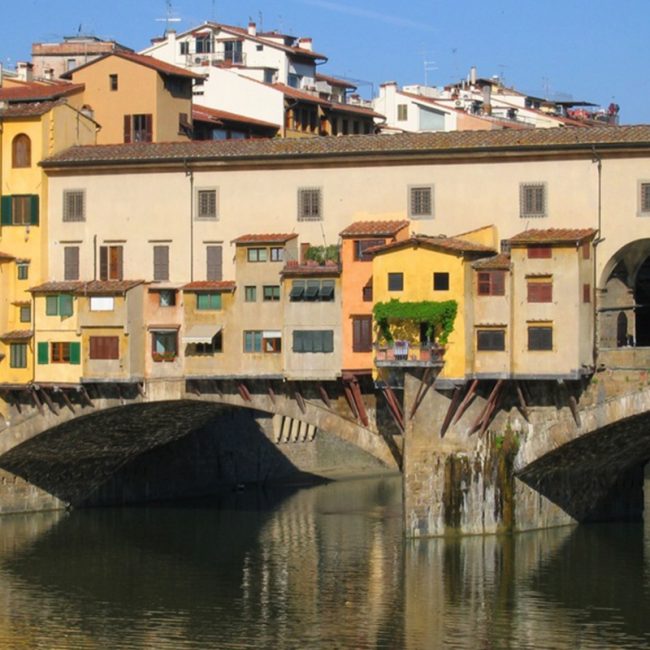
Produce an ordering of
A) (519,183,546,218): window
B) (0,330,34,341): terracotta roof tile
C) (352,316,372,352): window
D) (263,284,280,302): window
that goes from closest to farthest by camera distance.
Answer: (519,183,546,218): window, (352,316,372,352): window, (263,284,280,302): window, (0,330,34,341): terracotta roof tile

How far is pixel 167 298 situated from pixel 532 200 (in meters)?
12.8

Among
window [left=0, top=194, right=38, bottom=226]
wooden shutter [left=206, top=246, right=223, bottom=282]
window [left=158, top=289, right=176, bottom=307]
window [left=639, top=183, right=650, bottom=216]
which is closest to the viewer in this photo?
window [left=639, top=183, right=650, bottom=216]

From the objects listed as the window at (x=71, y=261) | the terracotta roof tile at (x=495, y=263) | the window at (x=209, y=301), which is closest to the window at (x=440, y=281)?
the terracotta roof tile at (x=495, y=263)

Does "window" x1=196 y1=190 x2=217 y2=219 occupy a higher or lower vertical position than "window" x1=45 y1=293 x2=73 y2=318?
higher

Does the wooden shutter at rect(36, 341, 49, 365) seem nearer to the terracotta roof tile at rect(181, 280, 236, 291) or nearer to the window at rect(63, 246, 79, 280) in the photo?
the window at rect(63, 246, 79, 280)

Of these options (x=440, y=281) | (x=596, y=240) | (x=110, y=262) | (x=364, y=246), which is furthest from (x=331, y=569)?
(x=110, y=262)

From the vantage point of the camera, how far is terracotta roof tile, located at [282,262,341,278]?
224ft

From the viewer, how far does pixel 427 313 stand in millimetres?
65438

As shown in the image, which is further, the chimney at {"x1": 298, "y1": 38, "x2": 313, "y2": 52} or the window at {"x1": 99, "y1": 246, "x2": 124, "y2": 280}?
the chimney at {"x1": 298, "y1": 38, "x2": 313, "y2": 52}

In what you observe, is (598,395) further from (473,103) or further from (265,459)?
(473,103)

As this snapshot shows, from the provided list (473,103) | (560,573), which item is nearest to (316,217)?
(560,573)

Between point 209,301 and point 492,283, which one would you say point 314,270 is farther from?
point 492,283

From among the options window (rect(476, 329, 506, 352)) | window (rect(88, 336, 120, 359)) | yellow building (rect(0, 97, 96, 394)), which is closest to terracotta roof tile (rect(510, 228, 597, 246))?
window (rect(476, 329, 506, 352))

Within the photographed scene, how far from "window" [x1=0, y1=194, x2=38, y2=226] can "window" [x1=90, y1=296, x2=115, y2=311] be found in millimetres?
3991
